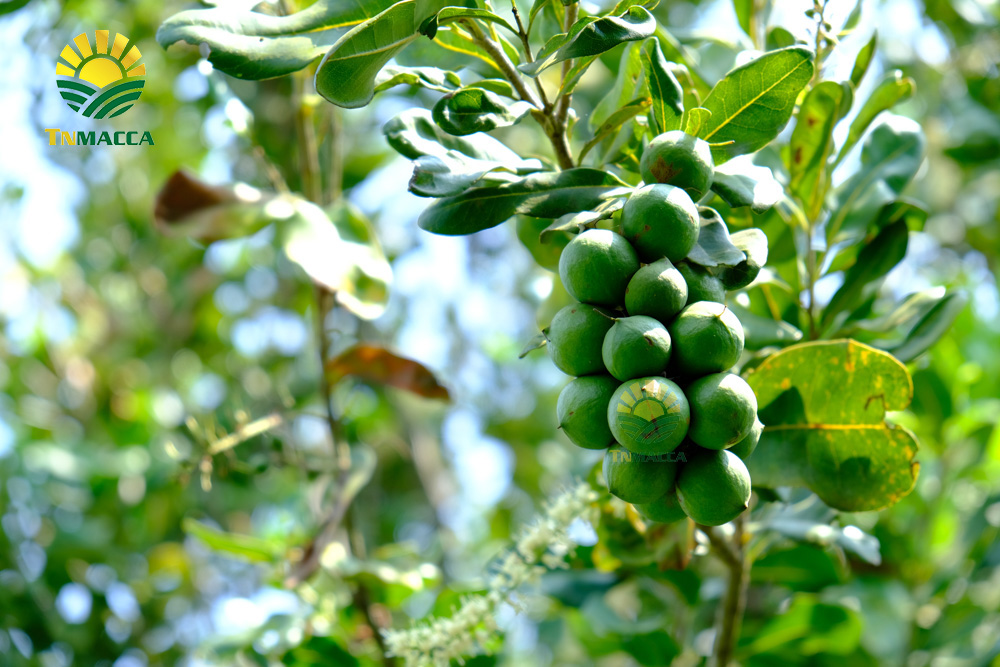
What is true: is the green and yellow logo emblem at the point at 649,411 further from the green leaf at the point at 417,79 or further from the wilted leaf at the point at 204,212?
the wilted leaf at the point at 204,212

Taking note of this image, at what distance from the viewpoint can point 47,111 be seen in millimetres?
2711

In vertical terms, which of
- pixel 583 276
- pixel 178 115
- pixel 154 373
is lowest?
pixel 154 373

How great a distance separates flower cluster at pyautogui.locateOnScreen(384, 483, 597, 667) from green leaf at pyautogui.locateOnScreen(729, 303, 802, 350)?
31cm

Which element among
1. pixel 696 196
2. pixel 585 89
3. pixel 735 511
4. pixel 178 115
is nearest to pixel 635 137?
pixel 696 196

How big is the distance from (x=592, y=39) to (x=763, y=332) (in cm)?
50

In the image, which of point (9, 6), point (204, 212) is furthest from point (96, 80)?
point (204, 212)

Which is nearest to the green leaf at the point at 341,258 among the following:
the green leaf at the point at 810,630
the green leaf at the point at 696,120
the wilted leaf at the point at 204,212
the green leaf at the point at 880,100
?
the wilted leaf at the point at 204,212

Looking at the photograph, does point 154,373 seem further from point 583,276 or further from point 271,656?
point 583,276

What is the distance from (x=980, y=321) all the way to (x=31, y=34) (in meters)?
2.90

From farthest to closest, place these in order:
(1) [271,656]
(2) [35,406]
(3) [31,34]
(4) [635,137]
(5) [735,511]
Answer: (2) [35,406] → (3) [31,34] → (1) [271,656] → (4) [635,137] → (5) [735,511]

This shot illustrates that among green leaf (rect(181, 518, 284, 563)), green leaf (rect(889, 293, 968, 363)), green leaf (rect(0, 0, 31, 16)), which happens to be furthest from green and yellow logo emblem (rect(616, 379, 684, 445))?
green leaf (rect(0, 0, 31, 16))

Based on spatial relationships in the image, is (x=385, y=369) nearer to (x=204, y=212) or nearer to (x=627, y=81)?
(x=204, y=212)

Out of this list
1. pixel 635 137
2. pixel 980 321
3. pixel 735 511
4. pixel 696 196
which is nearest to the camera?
pixel 735 511

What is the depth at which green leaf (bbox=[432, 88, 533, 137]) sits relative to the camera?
860 millimetres
